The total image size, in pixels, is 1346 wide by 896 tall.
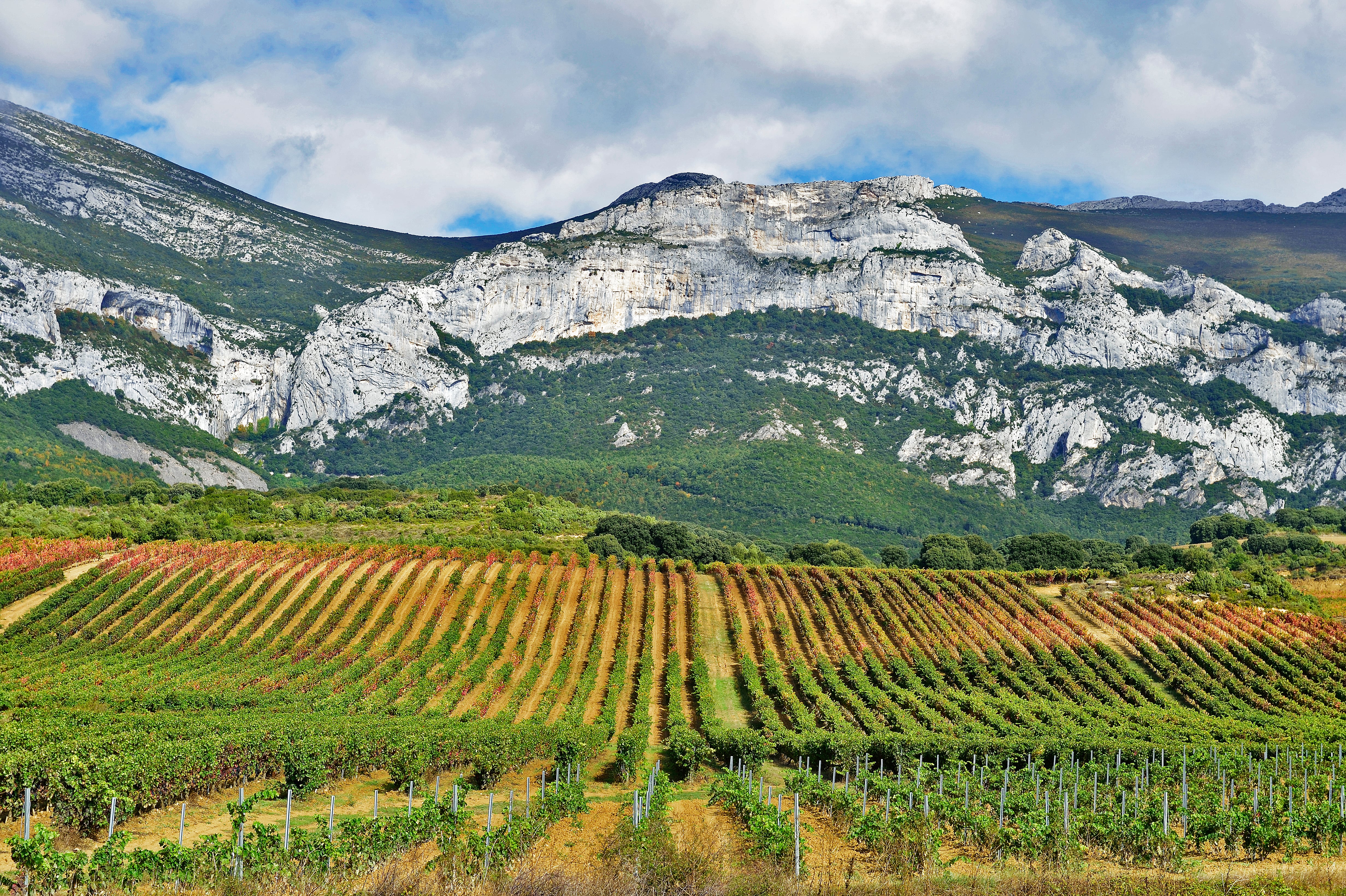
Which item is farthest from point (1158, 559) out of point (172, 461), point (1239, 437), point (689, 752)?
point (172, 461)

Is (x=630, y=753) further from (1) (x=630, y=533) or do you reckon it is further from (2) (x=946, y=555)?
(2) (x=946, y=555)

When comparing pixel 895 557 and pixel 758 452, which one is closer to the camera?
pixel 895 557

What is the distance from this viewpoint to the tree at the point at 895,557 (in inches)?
3652

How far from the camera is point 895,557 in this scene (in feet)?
309

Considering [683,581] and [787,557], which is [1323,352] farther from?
[683,581]

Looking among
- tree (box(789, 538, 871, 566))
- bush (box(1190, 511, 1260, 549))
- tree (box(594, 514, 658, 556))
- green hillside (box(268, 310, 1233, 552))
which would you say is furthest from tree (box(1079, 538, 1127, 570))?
tree (box(594, 514, 658, 556))

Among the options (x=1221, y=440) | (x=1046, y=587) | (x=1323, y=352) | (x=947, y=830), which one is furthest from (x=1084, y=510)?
(x=947, y=830)

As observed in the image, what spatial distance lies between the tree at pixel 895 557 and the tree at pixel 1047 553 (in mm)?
9792

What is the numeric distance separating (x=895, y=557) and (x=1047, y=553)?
1430 cm

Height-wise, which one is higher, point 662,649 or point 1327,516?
point 1327,516

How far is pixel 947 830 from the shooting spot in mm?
25203

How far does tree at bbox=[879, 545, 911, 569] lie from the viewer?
92.8 metres

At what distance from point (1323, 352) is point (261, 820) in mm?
197299

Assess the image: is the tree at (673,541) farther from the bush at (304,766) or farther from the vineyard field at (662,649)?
the bush at (304,766)
